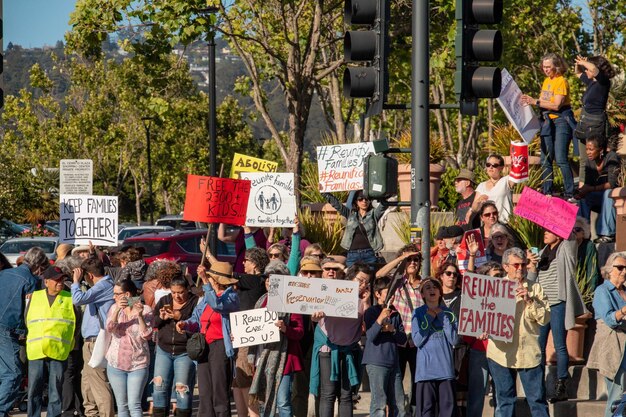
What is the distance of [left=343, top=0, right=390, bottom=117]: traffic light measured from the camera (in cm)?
1089

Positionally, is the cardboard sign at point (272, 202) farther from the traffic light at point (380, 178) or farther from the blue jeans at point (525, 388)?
the blue jeans at point (525, 388)

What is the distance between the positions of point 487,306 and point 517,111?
5006mm

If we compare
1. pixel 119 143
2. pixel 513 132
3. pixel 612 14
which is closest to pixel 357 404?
pixel 513 132

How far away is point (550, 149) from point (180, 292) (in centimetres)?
544

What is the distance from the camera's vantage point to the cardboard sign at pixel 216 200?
14570mm

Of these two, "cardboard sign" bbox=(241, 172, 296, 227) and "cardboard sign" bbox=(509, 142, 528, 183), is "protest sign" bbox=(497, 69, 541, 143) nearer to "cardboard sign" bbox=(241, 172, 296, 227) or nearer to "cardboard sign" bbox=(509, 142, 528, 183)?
"cardboard sign" bbox=(509, 142, 528, 183)

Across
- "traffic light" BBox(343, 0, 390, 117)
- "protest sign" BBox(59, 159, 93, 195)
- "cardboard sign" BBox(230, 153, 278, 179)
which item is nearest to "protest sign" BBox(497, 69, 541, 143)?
"cardboard sign" BBox(230, 153, 278, 179)

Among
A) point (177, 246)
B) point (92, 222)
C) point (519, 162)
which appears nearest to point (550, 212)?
point (519, 162)

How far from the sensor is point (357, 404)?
1406cm

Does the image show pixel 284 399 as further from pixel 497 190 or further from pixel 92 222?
pixel 92 222

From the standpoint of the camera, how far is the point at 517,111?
51.7 ft

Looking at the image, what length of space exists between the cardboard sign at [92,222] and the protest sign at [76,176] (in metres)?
3.70

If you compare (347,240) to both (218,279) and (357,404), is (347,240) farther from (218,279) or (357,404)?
(218,279)

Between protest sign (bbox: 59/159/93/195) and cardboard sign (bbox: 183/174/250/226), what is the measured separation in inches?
209
